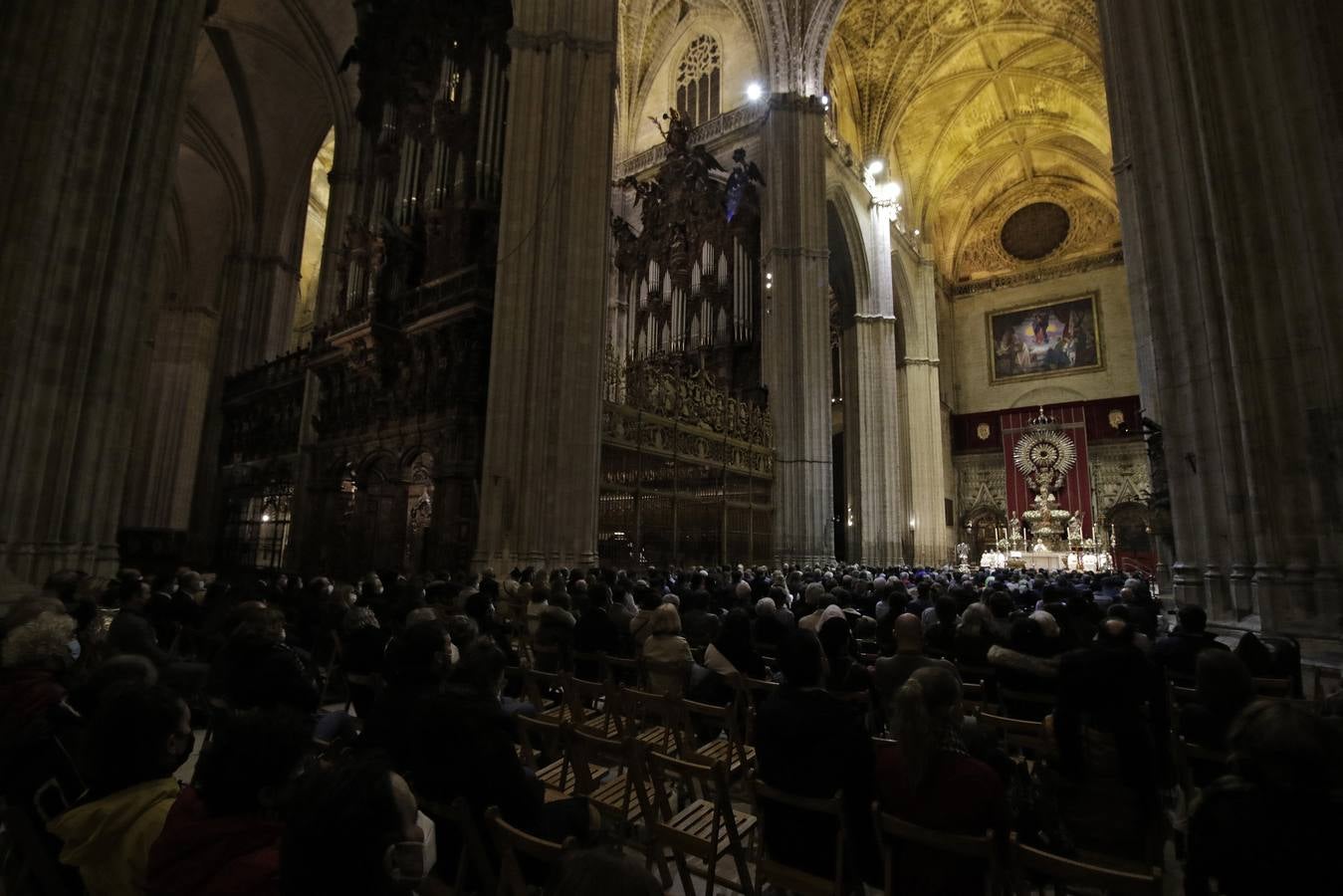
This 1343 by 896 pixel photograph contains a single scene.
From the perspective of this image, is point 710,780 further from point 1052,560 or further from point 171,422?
point 171,422

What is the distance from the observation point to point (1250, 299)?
5477 millimetres

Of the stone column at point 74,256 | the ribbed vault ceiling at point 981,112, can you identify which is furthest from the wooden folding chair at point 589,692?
the ribbed vault ceiling at point 981,112

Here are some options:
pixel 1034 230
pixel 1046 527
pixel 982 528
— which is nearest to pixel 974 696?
pixel 1046 527

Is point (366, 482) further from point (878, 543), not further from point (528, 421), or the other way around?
point (878, 543)

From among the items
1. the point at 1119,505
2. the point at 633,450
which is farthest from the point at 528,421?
the point at 1119,505

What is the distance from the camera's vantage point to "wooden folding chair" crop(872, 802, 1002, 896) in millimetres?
1562

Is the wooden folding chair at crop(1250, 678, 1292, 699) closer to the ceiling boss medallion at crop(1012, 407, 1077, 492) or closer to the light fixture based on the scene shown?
the light fixture

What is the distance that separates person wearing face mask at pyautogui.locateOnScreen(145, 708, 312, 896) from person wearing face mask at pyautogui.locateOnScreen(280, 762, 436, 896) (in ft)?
0.71

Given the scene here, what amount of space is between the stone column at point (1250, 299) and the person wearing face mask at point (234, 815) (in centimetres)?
639

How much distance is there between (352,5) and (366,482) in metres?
12.0

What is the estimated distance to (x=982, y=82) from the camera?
25281 millimetres

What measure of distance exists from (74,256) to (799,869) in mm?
8172

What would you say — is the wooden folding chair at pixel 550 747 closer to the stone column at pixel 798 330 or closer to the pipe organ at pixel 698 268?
the stone column at pixel 798 330

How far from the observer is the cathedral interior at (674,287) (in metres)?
5.81
